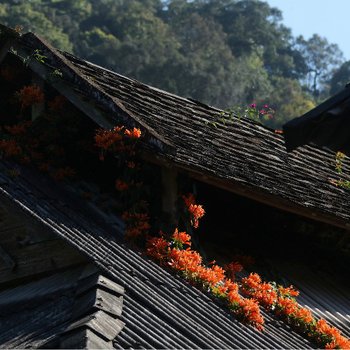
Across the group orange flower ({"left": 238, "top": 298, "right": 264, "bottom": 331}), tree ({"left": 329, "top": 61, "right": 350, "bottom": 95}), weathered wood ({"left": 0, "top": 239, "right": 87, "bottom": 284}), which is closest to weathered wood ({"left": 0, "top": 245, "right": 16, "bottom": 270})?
weathered wood ({"left": 0, "top": 239, "right": 87, "bottom": 284})

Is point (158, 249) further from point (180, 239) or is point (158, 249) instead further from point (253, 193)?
point (253, 193)

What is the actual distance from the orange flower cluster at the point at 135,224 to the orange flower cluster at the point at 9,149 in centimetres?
134

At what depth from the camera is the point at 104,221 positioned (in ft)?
27.1

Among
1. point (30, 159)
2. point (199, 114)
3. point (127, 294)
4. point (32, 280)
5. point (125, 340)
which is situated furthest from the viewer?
point (199, 114)

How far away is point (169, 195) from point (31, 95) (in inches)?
74.4

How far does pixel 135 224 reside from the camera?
802cm

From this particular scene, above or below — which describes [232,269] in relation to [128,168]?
below

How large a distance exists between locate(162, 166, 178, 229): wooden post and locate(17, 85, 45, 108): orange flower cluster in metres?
1.69

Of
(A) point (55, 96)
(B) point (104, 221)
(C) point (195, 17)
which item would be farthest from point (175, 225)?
(C) point (195, 17)

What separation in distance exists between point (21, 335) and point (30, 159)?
291cm

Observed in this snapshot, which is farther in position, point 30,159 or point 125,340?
point 30,159

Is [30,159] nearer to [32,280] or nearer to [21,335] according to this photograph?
[32,280]

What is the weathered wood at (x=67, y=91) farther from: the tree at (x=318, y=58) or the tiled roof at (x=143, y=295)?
the tree at (x=318, y=58)

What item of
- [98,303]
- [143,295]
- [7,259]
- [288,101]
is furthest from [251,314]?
[288,101]
